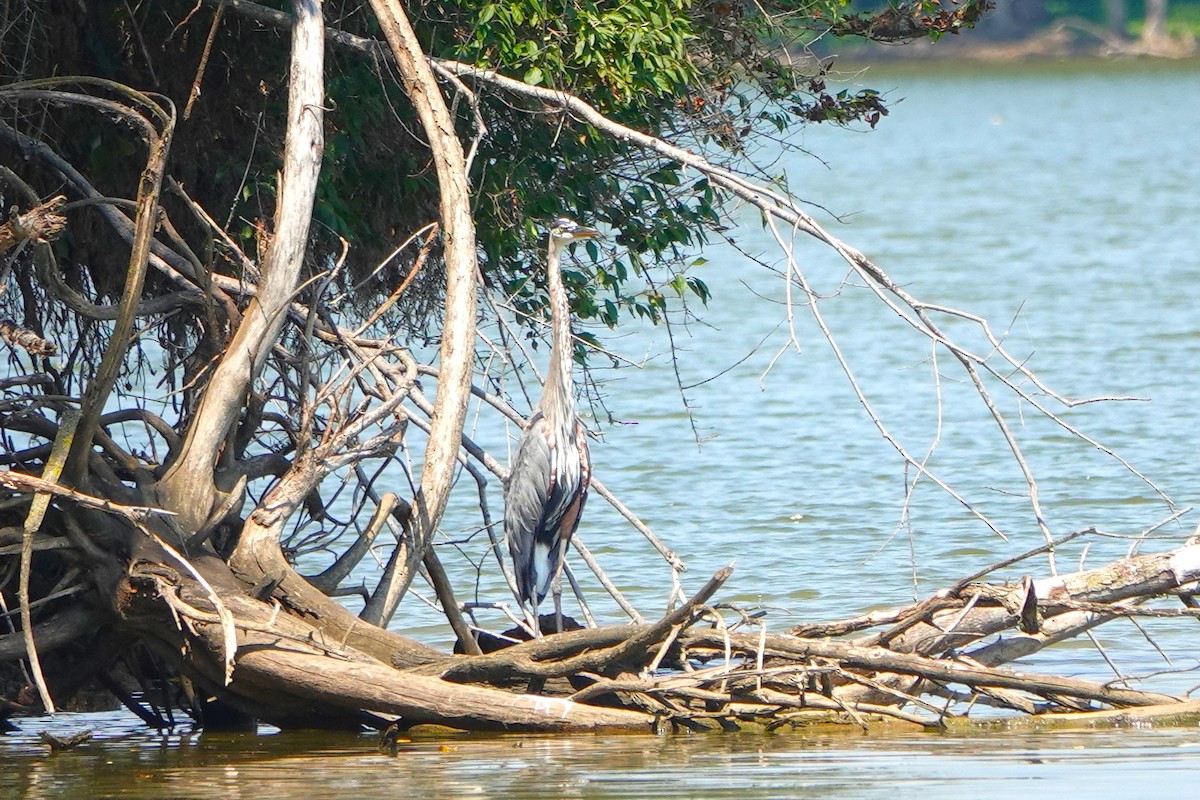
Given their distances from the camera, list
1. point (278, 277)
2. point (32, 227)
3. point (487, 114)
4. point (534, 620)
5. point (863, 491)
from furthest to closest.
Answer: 1. point (863, 491)
2. point (487, 114)
3. point (534, 620)
4. point (278, 277)
5. point (32, 227)

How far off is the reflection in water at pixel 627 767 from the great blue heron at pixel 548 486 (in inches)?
36.0

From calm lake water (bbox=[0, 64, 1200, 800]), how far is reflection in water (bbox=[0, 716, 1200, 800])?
15 millimetres

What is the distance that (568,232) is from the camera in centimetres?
630

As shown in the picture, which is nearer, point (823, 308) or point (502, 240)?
point (502, 240)

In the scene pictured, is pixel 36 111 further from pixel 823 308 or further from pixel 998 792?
pixel 823 308

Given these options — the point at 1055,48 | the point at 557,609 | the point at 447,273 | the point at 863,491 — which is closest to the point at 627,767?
the point at 557,609

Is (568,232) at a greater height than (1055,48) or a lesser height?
lesser

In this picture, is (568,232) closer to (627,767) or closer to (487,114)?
(487,114)

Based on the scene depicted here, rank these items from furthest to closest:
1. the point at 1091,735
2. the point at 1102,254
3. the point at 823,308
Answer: the point at 1102,254, the point at 823,308, the point at 1091,735

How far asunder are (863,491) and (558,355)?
4.74 m

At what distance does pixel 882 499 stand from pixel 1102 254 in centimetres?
1328

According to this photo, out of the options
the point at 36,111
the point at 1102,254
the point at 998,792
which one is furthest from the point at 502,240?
the point at 1102,254

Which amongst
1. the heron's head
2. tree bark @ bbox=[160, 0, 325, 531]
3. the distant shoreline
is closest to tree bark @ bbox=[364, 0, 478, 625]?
tree bark @ bbox=[160, 0, 325, 531]

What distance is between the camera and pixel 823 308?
18.7 m
